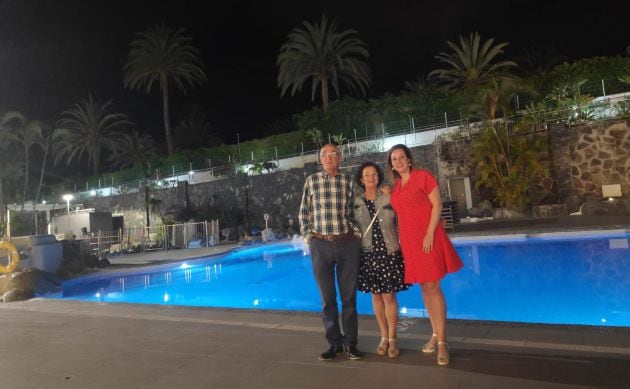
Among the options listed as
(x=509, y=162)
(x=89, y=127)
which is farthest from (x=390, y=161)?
(x=89, y=127)

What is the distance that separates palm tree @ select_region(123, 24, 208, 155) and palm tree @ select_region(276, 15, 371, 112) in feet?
30.1

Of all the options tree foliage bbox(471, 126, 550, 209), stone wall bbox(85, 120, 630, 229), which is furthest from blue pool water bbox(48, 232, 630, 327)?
stone wall bbox(85, 120, 630, 229)

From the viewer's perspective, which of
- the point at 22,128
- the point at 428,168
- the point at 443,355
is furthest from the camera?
the point at 22,128

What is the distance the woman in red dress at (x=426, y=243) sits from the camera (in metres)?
3.45

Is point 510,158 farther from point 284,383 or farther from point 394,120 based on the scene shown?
point 284,383

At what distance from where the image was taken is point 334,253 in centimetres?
367

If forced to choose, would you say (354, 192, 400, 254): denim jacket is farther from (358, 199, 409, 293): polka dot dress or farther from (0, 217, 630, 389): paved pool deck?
(0, 217, 630, 389): paved pool deck

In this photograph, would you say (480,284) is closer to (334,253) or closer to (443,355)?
(443,355)

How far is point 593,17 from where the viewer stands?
A: 29.7 m

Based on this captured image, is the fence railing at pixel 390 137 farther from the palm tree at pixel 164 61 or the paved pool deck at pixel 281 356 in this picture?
the paved pool deck at pixel 281 356

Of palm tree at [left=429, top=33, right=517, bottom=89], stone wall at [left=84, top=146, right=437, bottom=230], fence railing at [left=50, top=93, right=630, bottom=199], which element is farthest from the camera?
palm tree at [left=429, top=33, right=517, bottom=89]

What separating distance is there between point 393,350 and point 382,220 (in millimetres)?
999

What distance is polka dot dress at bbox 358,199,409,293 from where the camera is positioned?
364 centimetres

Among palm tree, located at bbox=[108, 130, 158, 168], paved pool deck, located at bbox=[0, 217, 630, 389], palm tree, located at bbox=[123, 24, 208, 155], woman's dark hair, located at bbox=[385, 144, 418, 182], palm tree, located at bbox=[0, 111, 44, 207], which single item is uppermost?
palm tree, located at bbox=[123, 24, 208, 155]
